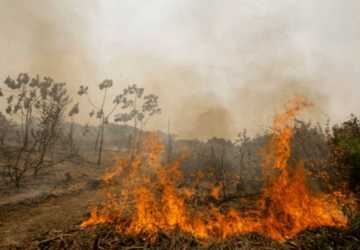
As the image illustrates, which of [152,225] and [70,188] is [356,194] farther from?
[70,188]

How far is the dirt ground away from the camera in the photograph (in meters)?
11.2

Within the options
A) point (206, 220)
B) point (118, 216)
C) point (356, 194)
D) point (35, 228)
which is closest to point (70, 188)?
point (35, 228)

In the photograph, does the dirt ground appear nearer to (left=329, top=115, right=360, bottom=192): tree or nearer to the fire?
the fire

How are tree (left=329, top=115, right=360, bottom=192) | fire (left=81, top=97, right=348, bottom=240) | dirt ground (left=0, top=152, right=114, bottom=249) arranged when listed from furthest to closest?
1. tree (left=329, top=115, right=360, bottom=192)
2. dirt ground (left=0, top=152, right=114, bottom=249)
3. fire (left=81, top=97, right=348, bottom=240)

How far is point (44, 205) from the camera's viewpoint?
1642cm

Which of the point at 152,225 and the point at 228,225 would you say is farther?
the point at 228,225

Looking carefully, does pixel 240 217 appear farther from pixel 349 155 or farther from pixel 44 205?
pixel 44 205

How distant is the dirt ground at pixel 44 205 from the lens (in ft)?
36.6

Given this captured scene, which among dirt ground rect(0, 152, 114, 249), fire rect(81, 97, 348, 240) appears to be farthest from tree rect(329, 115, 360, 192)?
dirt ground rect(0, 152, 114, 249)

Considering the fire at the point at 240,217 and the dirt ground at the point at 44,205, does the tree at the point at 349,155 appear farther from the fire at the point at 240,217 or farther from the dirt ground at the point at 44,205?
the dirt ground at the point at 44,205

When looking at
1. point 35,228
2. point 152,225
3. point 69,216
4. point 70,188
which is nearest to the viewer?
point 152,225

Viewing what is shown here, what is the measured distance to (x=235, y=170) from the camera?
35719mm

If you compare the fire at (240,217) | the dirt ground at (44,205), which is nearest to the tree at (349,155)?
the fire at (240,217)

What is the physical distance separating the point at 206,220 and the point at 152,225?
3343 millimetres
